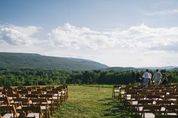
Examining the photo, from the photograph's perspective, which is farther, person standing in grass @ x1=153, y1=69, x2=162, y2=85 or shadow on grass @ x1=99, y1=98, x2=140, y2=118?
person standing in grass @ x1=153, y1=69, x2=162, y2=85

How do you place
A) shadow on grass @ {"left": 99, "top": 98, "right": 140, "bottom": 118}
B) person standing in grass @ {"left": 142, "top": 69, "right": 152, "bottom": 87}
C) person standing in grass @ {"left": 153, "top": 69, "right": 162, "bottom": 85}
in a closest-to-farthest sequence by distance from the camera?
shadow on grass @ {"left": 99, "top": 98, "right": 140, "bottom": 118} → person standing in grass @ {"left": 142, "top": 69, "right": 152, "bottom": 87} → person standing in grass @ {"left": 153, "top": 69, "right": 162, "bottom": 85}

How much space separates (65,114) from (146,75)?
12991 millimetres

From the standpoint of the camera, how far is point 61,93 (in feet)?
71.2

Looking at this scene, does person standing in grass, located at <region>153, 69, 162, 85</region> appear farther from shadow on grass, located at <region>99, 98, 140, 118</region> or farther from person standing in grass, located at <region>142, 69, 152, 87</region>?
shadow on grass, located at <region>99, 98, 140, 118</region>

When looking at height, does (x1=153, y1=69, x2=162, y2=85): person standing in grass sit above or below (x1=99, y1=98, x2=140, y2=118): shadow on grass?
above

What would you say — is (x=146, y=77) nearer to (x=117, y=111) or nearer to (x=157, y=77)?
(x=157, y=77)

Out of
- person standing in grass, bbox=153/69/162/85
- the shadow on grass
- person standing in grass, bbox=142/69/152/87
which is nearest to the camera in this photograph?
the shadow on grass

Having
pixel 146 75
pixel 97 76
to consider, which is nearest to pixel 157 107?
pixel 146 75

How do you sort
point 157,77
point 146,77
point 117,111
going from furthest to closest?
point 157,77 < point 146,77 < point 117,111

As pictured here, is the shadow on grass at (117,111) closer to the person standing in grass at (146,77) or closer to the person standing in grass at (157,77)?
the person standing in grass at (146,77)


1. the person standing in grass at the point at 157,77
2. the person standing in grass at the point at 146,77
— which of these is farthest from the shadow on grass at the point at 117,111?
the person standing in grass at the point at 157,77

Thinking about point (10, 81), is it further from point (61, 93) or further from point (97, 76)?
point (61, 93)

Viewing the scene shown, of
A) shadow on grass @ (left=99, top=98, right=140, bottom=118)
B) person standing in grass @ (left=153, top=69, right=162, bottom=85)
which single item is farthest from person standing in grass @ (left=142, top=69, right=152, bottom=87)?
shadow on grass @ (left=99, top=98, right=140, bottom=118)

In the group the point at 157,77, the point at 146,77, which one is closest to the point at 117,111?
the point at 146,77
